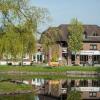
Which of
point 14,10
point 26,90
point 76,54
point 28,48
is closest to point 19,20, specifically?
point 14,10

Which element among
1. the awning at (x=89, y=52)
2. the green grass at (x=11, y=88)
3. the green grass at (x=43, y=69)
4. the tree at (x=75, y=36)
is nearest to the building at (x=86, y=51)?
the awning at (x=89, y=52)

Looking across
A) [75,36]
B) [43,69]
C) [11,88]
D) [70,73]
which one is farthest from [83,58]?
[11,88]

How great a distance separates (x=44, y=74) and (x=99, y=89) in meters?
19.3

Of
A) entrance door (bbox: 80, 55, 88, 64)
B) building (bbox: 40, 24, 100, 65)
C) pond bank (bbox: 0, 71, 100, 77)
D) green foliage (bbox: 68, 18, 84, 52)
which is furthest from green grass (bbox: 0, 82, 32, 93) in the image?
entrance door (bbox: 80, 55, 88, 64)

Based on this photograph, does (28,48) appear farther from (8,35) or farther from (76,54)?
(76,54)

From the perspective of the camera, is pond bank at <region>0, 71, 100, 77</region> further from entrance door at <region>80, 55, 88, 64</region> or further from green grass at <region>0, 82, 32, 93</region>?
green grass at <region>0, 82, 32, 93</region>

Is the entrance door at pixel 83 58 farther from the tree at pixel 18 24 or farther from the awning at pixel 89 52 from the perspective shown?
the tree at pixel 18 24

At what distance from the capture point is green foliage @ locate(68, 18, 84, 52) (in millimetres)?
78562

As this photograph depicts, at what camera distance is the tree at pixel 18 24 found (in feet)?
117

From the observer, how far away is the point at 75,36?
258ft

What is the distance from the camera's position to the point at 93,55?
272 feet

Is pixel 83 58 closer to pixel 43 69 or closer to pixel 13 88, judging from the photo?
pixel 43 69

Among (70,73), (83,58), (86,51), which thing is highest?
(86,51)

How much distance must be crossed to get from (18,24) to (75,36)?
43267 mm
